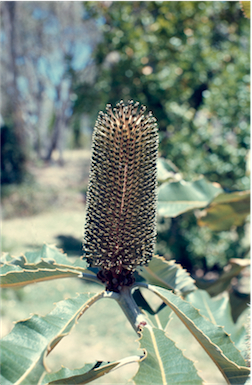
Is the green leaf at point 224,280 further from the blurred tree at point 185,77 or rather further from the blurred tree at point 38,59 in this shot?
the blurred tree at point 38,59

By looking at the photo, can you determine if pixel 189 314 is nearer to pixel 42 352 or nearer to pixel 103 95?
pixel 42 352

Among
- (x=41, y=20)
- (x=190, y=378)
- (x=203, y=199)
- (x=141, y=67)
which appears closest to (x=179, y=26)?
(x=141, y=67)

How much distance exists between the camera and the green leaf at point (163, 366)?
0.71 metres

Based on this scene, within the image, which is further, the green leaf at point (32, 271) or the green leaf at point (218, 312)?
the green leaf at point (218, 312)

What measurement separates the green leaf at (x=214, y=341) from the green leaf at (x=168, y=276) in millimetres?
220

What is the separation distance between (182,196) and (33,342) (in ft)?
4.12

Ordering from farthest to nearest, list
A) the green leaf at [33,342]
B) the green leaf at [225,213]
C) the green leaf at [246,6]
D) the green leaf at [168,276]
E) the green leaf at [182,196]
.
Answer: the green leaf at [225,213] < the green leaf at [182,196] < the green leaf at [246,6] < the green leaf at [168,276] < the green leaf at [33,342]

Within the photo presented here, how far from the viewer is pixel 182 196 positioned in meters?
1.83

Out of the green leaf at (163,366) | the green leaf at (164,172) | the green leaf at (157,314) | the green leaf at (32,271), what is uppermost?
the green leaf at (164,172)

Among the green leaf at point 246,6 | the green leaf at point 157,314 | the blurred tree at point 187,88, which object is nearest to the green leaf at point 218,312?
the green leaf at point 157,314

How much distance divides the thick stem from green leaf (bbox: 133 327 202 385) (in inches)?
2.5

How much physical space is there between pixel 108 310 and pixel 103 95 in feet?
10.4

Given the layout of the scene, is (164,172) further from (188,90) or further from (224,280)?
(188,90)

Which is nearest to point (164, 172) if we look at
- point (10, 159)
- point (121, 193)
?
point (121, 193)
